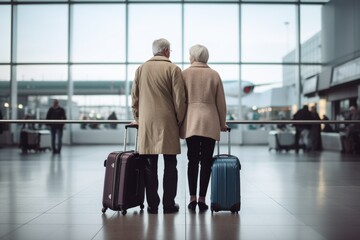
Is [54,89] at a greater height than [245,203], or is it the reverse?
[54,89]

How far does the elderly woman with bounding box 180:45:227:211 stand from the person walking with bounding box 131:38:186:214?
12 centimetres

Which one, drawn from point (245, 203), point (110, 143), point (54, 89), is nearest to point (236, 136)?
point (110, 143)

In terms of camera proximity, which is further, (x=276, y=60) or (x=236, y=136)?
(x=236, y=136)

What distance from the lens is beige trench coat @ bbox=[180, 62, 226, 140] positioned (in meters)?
4.08

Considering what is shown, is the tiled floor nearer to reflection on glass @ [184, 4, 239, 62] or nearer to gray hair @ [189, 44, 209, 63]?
gray hair @ [189, 44, 209, 63]

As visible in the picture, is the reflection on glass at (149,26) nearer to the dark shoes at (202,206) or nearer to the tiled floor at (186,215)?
the tiled floor at (186,215)

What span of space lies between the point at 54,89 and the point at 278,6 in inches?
363

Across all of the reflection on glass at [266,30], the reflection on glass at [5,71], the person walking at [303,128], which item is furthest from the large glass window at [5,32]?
the person walking at [303,128]

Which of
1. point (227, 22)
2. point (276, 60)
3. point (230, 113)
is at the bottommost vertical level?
point (230, 113)

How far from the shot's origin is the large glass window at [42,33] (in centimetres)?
1806

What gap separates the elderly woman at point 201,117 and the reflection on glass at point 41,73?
1464 cm

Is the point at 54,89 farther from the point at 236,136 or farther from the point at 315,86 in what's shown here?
the point at 315,86

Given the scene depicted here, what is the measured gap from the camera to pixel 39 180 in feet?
21.2

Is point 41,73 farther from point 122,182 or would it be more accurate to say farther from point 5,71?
point 122,182
